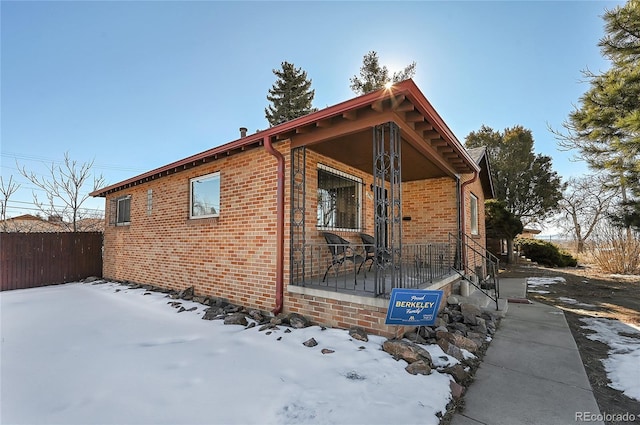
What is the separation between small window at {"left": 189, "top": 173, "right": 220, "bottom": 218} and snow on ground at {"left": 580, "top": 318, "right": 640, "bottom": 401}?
6.24m

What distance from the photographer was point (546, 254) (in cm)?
1551

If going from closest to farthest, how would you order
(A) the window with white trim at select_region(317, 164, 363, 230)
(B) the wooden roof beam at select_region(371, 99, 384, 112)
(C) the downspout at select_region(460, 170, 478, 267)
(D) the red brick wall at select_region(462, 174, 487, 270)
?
(B) the wooden roof beam at select_region(371, 99, 384, 112) → (A) the window with white trim at select_region(317, 164, 363, 230) → (C) the downspout at select_region(460, 170, 478, 267) → (D) the red brick wall at select_region(462, 174, 487, 270)

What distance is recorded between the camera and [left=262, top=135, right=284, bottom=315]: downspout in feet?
14.8

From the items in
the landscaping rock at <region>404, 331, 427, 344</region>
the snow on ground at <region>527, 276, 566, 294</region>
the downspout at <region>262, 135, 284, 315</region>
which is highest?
the downspout at <region>262, 135, 284, 315</region>

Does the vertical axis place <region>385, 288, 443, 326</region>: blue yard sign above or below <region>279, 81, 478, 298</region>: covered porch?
below

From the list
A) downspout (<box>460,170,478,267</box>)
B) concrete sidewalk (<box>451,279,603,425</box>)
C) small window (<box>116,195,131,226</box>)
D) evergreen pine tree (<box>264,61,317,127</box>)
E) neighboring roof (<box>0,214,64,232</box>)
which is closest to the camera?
concrete sidewalk (<box>451,279,603,425</box>)

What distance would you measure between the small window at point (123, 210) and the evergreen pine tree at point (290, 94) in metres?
13.0

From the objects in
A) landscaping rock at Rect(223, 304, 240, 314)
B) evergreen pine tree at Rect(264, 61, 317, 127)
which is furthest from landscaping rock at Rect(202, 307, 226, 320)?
evergreen pine tree at Rect(264, 61, 317, 127)

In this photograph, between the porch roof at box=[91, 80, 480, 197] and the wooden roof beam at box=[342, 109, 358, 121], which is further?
the wooden roof beam at box=[342, 109, 358, 121]

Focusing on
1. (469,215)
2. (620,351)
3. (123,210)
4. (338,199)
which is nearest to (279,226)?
(338,199)

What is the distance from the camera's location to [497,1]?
18.9 feet

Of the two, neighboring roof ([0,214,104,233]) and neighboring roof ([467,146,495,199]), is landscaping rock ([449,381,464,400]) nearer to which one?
neighboring roof ([467,146,495,199])

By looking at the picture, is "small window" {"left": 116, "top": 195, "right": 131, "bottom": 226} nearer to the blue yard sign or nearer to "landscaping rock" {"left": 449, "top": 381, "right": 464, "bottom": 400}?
the blue yard sign

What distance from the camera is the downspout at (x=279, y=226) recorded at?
451 centimetres
